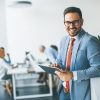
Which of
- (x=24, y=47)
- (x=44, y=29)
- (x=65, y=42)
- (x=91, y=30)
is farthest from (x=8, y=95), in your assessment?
(x=65, y=42)

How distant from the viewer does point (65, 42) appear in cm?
173

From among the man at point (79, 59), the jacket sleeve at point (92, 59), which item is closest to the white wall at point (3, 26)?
the man at point (79, 59)

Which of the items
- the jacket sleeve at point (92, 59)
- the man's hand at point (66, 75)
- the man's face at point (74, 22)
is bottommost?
the man's hand at point (66, 75)

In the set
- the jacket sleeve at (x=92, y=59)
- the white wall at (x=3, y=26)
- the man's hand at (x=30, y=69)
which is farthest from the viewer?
the white wall at (x=3, y=26)

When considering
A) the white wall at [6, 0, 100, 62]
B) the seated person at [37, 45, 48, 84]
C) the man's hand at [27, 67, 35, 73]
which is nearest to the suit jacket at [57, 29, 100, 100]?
the man's hand at [27, 67, 35, 73]

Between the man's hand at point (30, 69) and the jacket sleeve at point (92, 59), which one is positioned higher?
the jacket sleeve at point (92, 59)

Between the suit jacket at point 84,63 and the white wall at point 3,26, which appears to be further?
the white wall at point 3,26

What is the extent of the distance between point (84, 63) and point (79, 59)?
0.05m

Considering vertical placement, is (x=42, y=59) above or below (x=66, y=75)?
below

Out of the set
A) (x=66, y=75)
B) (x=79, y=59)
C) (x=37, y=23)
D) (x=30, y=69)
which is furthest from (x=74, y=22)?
(x=37, y=23)

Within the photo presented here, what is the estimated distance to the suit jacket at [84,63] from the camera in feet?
4.89

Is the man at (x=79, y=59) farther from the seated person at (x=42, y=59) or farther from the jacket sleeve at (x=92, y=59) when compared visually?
the seated person at (x=42, y=59)

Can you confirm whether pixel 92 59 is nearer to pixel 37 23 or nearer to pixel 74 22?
pixel 74 22

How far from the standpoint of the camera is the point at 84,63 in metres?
1.55
